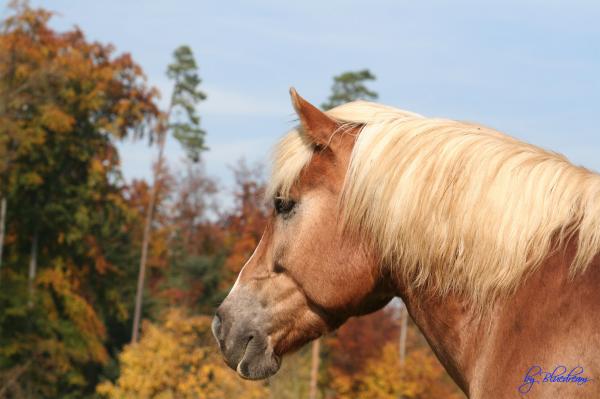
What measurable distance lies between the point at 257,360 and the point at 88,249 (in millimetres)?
29802

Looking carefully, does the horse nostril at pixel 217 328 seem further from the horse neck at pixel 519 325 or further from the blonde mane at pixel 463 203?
the horse neck at pixel 519 325

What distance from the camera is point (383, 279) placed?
3.13 metres

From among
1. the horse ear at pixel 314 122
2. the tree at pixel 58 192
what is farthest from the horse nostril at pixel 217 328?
the tree at pixel 58 192

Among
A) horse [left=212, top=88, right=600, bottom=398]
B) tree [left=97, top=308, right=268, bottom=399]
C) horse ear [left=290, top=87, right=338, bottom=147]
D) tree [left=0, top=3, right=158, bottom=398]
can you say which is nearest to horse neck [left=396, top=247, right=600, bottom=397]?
horse [left=212, top=88, right=600, bottom=398]

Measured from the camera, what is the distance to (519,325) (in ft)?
8.49

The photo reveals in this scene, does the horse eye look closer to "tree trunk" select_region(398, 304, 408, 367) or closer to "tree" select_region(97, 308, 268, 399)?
"tree" select_region(97, 308, 268, 399)

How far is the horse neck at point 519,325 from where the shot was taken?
2443 mm

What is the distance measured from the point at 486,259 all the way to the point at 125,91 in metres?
31.1

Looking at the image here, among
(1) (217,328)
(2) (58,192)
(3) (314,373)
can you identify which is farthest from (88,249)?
(1) (217,328)

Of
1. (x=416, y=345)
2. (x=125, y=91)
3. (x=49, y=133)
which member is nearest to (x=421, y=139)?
(x=49, y=133)

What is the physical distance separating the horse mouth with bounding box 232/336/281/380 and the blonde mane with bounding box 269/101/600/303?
658 mm

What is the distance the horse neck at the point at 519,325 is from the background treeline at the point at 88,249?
17.3 m

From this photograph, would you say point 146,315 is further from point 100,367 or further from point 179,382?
point 179,382
